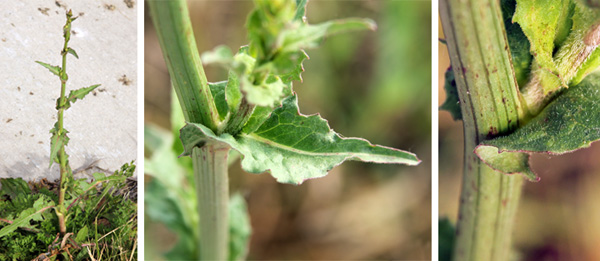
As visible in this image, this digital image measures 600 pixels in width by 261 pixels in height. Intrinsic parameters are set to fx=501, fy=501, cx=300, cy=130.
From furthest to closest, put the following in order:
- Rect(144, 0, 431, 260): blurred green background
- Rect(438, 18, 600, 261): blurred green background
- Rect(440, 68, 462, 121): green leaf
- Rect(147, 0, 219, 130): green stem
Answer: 1. Rect(144, 0, 431, 260): blurred green background
2. Rect(438, 18, 600, 261): blurred green background
3. Rect(440, 68, 462, 121): green leaf
4. Rect(147, 0, 219, 130): green stem

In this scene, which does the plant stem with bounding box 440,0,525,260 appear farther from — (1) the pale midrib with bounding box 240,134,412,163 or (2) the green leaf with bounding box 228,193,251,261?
(2) the green leaf with bounding box 228,193,251,261

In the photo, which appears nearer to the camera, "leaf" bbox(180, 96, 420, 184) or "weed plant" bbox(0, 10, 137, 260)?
"leaf" bbox(180, 96, 420, 184)

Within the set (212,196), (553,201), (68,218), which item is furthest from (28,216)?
(553,201)

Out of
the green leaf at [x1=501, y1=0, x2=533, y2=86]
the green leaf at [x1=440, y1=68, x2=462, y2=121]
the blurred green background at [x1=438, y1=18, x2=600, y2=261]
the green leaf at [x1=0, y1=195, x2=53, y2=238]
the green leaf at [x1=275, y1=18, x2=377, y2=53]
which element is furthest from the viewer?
the blurred green background at [x1=438, y1=18, x2=600, y2=261]

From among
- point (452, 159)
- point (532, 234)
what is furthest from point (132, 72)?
point (532, 234)

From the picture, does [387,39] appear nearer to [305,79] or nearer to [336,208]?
[305,79]

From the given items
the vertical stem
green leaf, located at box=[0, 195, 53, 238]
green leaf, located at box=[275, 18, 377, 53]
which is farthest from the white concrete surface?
green leaf, located at box=[275, 18, 377, 53]
